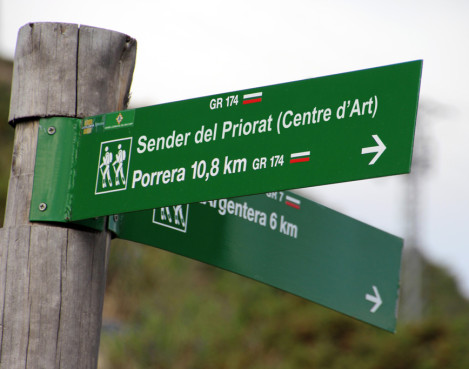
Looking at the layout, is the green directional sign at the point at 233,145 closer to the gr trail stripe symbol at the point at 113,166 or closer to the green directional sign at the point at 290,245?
the gr trail stripe symbol at the point at 113,166

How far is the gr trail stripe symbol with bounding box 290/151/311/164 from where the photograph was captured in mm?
2148

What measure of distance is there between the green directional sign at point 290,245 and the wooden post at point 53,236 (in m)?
0.21

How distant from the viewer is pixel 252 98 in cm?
226

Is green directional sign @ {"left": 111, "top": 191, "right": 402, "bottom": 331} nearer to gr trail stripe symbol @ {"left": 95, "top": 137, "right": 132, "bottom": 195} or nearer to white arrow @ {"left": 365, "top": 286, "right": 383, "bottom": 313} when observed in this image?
white arrow @ {"left": 365, "top": 286, "right": 383, "bottom": 313}

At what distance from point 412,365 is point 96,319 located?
9.23m

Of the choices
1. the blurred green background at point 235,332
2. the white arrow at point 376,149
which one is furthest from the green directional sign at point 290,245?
the blurred green background at point 235,332

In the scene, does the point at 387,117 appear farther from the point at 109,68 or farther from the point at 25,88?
the point at 25,88

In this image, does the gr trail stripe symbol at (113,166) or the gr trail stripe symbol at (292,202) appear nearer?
the gr trail stripe symbol at (113,166)

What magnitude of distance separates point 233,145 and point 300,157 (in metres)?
0.20

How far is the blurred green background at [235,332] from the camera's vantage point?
33.5 ft

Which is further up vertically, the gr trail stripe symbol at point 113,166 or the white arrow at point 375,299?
the gr trail stripe symbol at point 113,166

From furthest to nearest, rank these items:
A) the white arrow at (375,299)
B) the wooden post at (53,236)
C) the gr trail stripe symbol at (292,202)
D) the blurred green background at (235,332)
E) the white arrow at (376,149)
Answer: the blurred green background at (235,332) → the white arrow at (375,299) → the gr trail stripe symbol at (292,202) → the wooden post at (53,236) → the white arrow at (376,149)

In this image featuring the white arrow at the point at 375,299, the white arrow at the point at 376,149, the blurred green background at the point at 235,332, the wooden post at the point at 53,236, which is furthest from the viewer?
the blurred green background at the point at 235,332

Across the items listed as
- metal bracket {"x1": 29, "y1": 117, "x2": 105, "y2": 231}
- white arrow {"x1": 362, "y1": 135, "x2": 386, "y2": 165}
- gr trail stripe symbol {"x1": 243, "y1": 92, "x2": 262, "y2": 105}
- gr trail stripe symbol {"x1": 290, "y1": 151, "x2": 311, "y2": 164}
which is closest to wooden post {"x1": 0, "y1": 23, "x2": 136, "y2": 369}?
metal bracket {"x1": 29, "y1": 117, "x2": 105, "y2": 231}
